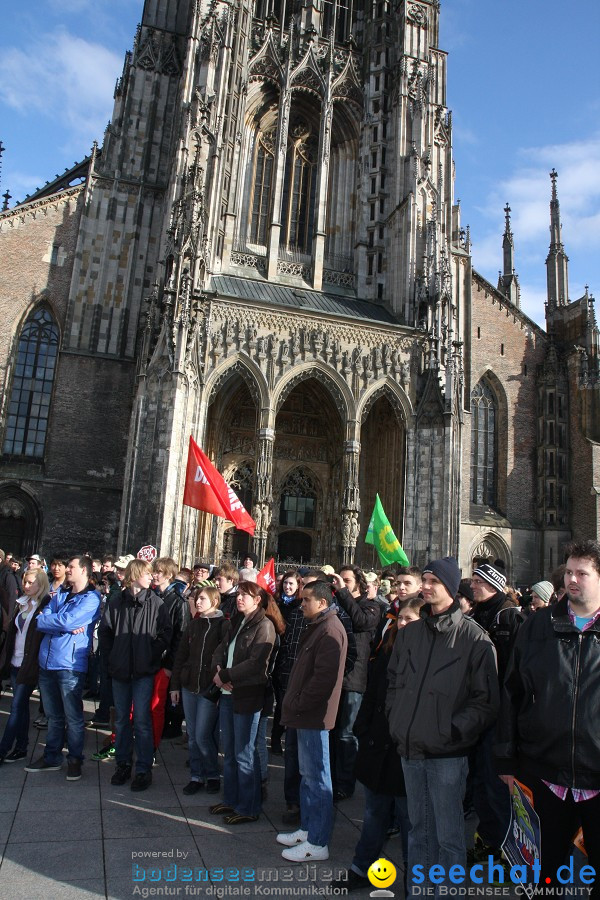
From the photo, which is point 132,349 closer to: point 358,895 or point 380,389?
point 380,389

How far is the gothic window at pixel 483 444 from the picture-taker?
2506cm

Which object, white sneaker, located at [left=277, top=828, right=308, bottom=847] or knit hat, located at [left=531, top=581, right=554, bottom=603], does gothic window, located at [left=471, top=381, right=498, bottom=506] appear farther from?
white sneaker, located at [left=277, top=828, right=308, bottom=847]

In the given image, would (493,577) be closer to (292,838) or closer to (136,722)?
(292,838)

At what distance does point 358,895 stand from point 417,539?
15.9 metres

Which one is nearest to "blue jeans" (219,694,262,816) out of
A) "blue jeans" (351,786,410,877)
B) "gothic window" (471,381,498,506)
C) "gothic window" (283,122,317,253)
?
"blue jeans" (351,786,410,877)

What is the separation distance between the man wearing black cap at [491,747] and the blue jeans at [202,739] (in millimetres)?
2253

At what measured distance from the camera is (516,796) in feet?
11.4

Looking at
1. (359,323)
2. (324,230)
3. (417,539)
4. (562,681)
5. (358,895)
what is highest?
(324,230)

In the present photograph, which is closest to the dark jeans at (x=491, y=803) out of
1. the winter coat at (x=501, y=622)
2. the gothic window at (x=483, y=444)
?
the winter coat at (x=501, y=622)

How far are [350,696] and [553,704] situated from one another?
3.19 meters

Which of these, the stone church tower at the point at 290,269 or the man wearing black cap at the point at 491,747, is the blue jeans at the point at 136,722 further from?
the stone church tower at the point at 290,269

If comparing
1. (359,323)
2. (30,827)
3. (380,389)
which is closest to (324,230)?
(359,323)

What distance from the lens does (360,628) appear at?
614cm

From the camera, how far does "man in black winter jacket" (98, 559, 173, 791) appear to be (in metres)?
6.00
